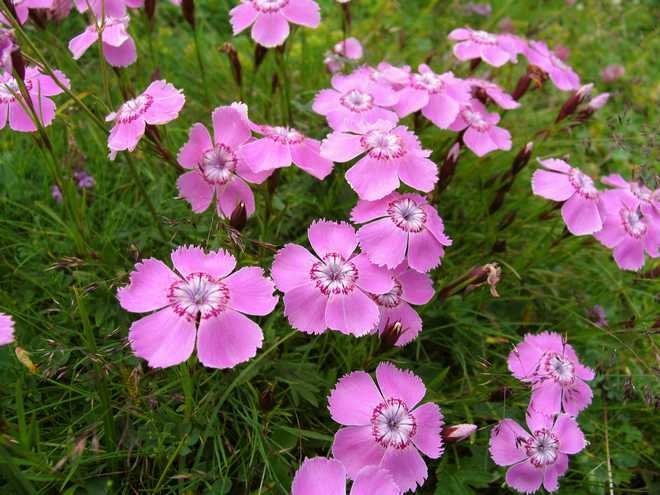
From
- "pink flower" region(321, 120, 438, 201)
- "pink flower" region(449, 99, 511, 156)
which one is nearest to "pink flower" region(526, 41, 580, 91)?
"pink flower" region(449, 99, 511, 156)

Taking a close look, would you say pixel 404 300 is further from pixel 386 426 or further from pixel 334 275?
pixel 386 426

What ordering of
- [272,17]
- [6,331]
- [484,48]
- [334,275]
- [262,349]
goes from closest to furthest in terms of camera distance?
[6,331]
[334,275]
[262,349]
[272,17]
[484,48]

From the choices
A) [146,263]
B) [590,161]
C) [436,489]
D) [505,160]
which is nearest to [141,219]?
[146,263]

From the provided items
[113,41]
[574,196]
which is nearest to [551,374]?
[574,196]

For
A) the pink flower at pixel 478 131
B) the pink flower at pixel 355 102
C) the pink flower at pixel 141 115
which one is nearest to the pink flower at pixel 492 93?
the pink flower at pixel 478 131

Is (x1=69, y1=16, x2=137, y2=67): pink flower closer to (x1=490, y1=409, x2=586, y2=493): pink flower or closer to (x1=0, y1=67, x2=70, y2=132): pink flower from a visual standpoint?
(x1=0, y1=67, x2=70, y2=132): pink flower

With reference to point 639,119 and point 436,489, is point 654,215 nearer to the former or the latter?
point 436,489
